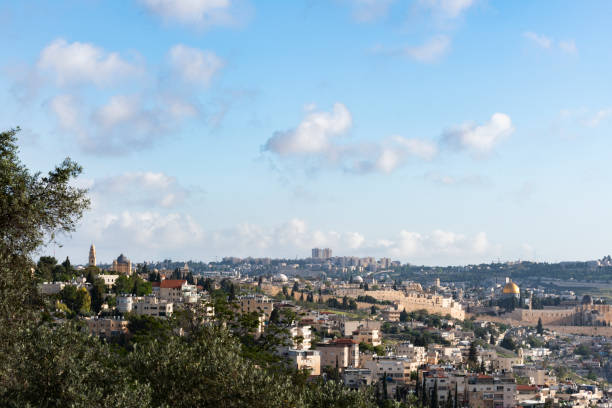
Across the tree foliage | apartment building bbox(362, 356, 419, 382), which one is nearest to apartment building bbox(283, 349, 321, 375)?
apartment building bbox(362, 356, 419, 382)

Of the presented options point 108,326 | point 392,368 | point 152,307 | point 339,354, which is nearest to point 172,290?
point 152,307

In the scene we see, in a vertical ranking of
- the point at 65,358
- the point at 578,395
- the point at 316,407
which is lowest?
the point at 578,395

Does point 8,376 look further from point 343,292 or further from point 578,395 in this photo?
point 343,292

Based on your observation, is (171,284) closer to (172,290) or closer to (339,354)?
(172,290)

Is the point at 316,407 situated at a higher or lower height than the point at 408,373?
higher

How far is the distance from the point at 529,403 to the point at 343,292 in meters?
107

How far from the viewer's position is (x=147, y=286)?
9231 cm

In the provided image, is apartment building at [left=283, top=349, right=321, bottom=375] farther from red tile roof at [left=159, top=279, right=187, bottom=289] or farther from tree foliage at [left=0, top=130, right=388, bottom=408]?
tree foliage at [left=0, top=130, right=388, bottom=408]

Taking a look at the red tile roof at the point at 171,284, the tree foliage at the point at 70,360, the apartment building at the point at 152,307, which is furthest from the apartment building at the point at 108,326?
the tree foliage at the point at 70,360

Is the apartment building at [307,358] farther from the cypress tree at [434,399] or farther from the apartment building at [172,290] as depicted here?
the apartment building at [172,290]

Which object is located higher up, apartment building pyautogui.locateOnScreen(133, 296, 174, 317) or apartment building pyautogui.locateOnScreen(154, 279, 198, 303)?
apartment building pyautogui.locateOnScreen(154, 279, 198, 303)

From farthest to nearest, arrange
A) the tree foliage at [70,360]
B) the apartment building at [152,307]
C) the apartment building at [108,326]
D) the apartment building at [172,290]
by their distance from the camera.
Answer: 1. the apartment building at [172,290]
2. the apartment building at [152,307]
3. the apartment building at [108,326]
4. the tree foliage at [70,360]

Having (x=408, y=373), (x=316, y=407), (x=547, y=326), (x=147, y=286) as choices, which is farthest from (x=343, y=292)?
(x=316, y=407)

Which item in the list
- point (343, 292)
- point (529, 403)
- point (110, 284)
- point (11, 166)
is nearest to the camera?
point (11, 166)
